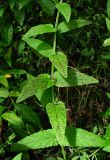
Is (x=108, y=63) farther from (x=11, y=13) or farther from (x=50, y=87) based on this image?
(x=50, y=87)

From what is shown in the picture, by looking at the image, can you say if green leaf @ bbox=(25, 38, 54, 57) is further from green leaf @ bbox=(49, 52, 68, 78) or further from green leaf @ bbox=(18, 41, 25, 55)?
green leaf @ bbox=(18, 41, 25, 55)

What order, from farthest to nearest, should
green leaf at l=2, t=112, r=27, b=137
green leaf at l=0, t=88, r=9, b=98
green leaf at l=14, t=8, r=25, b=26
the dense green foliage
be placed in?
green leaf at l=14, t=8, r=25, b=26 < green leaf at l=0, t=88, r=9, b=98 < green leaf at l=2, t=112, r=27, b=137 < the dense green foliage

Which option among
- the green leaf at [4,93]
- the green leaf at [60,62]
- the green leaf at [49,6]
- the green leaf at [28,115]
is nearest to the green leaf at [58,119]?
the green leaf at [60,62]

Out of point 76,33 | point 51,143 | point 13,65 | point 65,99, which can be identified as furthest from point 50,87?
point 76,33

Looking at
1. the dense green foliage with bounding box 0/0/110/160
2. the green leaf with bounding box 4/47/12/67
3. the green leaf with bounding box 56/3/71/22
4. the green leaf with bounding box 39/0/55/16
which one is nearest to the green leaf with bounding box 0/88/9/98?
the dense green foliage with bounding box 0/0/110/160

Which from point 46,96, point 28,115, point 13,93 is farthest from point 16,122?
point 46,96
